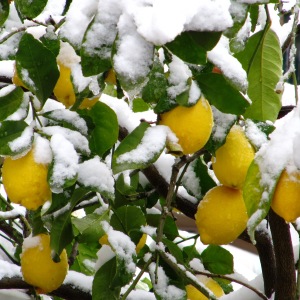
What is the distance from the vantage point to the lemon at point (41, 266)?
0.97 metres

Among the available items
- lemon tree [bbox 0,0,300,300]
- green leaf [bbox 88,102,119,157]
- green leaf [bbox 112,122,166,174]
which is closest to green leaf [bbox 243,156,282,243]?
lemon tree [bbox 0,0,300,300]

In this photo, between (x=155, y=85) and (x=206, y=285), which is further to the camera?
(x=206, y=285)

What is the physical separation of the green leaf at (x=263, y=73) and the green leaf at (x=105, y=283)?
31 cm

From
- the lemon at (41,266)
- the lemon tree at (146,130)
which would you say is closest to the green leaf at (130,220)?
the lemon tree at (146,130)

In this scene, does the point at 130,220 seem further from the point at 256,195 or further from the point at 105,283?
the point at 256,195

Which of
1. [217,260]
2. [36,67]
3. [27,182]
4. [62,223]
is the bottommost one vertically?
[217,260]

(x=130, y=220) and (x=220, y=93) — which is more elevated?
(x=220, y=93)

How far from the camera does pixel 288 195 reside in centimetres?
68

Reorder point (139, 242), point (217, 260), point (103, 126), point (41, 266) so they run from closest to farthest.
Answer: point (103, 126)
point (41, 266)
point (139, 242)
point (217, 260)

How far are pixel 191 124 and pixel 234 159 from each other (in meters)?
0.11

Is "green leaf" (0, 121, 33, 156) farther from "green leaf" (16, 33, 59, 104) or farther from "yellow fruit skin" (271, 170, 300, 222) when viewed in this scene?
"yellow fruit skin" (271, 170, 300, 222)

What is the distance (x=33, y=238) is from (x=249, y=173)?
17.0 inches

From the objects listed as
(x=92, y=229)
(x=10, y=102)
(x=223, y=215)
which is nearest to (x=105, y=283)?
(x=92, y=229)

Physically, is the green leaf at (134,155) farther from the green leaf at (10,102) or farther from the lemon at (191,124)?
the green leaf at (10,102)
